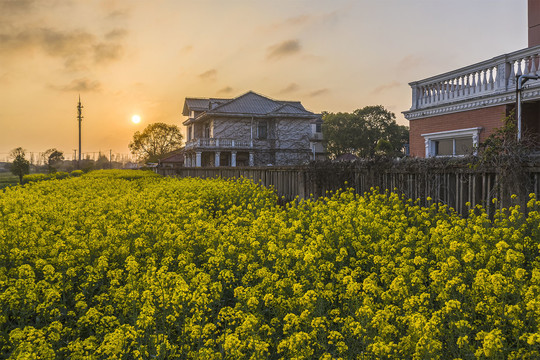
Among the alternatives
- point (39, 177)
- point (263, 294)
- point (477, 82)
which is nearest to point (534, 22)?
point (477, 82)

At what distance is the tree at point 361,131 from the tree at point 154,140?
2762 cm

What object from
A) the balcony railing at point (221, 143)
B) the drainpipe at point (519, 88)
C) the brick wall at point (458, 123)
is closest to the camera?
the drainpipe at point (519, 88)

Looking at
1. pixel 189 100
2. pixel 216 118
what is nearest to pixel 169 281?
pixel 216 118

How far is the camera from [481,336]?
2967mm

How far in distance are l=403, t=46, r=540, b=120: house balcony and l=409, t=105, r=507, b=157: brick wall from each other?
18 cm

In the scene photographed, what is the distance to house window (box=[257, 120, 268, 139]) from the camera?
43.4 metres

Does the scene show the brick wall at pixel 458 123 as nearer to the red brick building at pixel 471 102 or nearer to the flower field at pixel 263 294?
the red brick building at pixel 471 102

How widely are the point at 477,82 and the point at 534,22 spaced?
4.35 metres

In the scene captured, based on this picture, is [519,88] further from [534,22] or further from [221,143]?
[221,143]

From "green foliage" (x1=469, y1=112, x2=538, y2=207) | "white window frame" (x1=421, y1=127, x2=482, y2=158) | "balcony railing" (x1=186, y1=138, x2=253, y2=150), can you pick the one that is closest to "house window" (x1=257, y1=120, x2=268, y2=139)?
"balcony railing" (x1=186, y1=138, x2=253, y2=150)

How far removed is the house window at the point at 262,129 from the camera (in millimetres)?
43406

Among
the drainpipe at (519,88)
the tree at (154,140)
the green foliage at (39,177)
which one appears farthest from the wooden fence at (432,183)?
the tree at (154,140)

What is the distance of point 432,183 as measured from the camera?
8.89 metres

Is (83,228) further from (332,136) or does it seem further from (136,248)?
(332,136)
